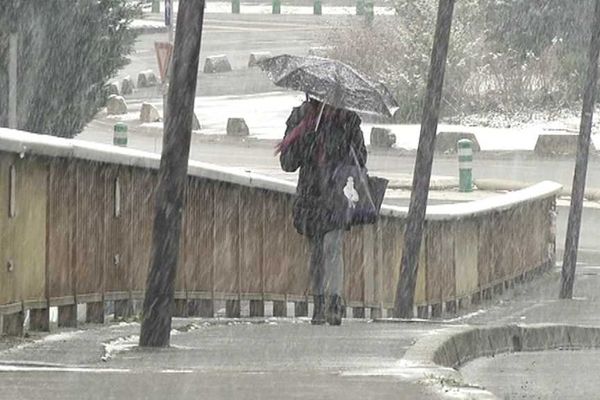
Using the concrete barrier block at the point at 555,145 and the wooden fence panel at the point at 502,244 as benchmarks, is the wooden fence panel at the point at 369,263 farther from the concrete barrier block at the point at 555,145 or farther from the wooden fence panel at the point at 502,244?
the concrete barrier block at the point at 555,145

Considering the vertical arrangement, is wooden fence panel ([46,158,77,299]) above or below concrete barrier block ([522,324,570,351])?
above

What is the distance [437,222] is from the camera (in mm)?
21609

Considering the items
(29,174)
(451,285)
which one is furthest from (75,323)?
(451,285)

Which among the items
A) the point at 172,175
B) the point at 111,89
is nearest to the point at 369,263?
the point at 111,89

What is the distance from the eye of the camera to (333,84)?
13578 mm

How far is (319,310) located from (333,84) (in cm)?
161

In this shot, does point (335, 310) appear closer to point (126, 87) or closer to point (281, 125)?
point (281, 125)

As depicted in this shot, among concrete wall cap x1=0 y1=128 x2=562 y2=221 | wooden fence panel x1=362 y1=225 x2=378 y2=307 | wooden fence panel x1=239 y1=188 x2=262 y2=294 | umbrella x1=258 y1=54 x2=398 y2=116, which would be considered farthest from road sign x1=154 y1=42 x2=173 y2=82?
umbrella x1=258 y1=54 x2=398 y2=116

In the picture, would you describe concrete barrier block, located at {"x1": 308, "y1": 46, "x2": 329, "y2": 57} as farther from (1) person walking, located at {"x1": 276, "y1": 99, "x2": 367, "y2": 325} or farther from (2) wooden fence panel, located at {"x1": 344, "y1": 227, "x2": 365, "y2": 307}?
(1) person walking, located at {"x1": 276, "y1": 99, "x2": 367, "y2": 325}

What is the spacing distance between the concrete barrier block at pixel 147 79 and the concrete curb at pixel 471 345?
4254cm

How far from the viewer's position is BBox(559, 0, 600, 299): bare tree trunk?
949 inches

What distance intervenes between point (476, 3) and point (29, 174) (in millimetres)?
38795

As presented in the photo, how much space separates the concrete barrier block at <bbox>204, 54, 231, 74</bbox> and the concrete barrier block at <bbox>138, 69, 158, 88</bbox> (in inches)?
88.4

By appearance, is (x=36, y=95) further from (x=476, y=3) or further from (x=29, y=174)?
(x=476, y=3)
